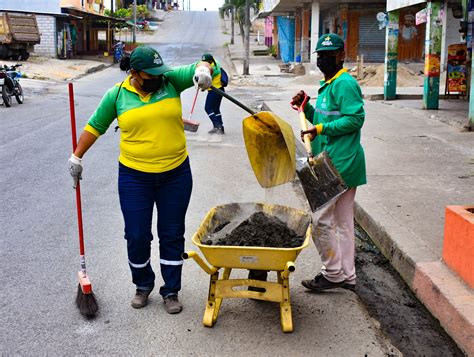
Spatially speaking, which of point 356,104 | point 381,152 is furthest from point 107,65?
point 356,104

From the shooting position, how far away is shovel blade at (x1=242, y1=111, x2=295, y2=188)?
4324 mm

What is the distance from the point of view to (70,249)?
18.8 ft

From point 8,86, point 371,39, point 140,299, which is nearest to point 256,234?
point 140,299

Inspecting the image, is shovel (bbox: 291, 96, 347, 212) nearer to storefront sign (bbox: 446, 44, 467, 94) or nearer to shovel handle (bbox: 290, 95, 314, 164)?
shovel handle (bbox: 290, 95, 314, 164)

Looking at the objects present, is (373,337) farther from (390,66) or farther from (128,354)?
(390,66)

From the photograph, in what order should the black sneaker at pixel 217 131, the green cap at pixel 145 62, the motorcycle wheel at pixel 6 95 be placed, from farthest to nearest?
the motorcycle wheel at pixel 6 95, the black sneaker at pixel 217 131, the green cap at pixel 145 62

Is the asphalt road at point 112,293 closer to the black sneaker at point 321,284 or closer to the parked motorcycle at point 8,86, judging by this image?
the black sneaker at point 321,284

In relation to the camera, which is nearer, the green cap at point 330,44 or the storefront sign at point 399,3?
the green cap at point 330,44

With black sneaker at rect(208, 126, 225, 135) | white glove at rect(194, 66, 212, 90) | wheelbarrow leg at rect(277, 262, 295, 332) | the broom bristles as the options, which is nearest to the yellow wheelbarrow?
wheelbarrow leg at rect(277, 262, 295, 332)

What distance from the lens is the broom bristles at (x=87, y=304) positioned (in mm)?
4281

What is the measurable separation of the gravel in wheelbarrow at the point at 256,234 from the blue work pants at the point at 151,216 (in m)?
0.30

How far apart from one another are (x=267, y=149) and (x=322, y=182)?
47 cm

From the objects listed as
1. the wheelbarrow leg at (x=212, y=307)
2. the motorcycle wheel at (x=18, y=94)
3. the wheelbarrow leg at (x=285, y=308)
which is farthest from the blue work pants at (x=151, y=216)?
the motorcycle wheel at (x=18, y=94)

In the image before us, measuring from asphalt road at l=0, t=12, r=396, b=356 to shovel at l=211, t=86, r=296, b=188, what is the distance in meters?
0.45
